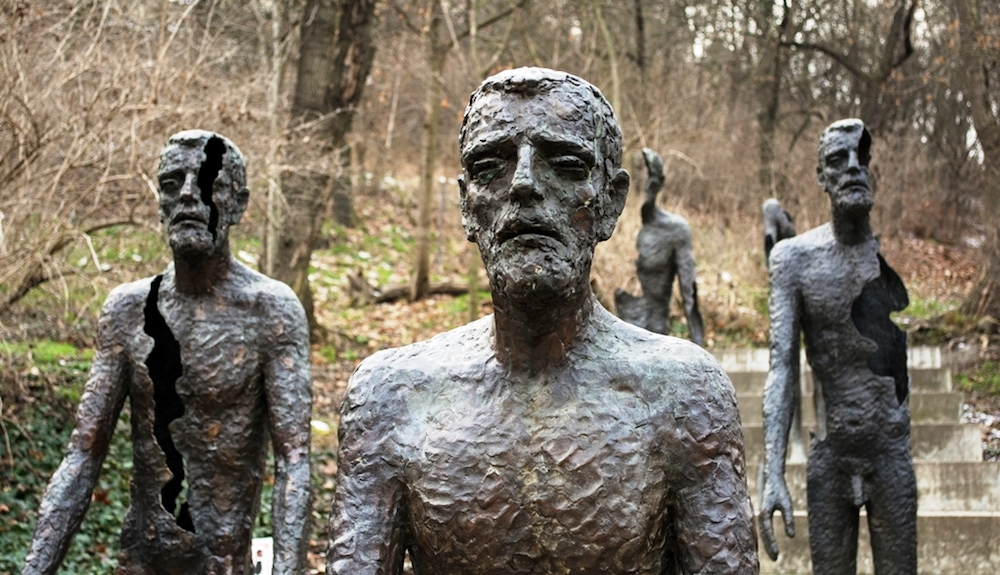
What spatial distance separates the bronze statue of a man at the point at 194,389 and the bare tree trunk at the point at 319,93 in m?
8.79

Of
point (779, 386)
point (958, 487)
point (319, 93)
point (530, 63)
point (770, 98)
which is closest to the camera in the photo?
point (779, 386)

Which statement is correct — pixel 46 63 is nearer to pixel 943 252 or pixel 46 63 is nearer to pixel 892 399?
pixel 892 399

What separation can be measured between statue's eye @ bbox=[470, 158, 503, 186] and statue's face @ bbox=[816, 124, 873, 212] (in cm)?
383

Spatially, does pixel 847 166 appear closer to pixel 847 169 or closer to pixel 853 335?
pixel 847 169

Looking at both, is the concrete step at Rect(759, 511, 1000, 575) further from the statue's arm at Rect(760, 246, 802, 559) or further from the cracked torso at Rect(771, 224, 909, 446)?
the statue's arm at Rect(760, 246, 802, 559)

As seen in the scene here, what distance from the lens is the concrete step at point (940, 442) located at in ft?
35.3

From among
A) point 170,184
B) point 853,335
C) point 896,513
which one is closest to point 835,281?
point 853,335

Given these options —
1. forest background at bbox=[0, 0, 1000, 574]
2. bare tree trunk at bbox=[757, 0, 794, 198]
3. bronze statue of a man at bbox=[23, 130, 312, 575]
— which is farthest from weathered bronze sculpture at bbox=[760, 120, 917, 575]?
bare tree trunk at bbox=[757, 0, 794, 198]

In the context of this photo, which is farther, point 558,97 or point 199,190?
point 199,190

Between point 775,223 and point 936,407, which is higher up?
point 775,223

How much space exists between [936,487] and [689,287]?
261 cm

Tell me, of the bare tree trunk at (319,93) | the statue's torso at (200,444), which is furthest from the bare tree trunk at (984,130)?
the statue's torso at (200,444)

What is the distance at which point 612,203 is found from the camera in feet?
8.31

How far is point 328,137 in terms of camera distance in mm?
13789
